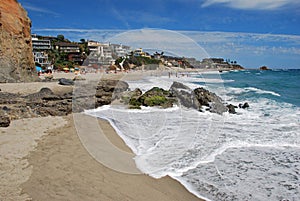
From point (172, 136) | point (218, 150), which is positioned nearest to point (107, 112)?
point (172, 136)

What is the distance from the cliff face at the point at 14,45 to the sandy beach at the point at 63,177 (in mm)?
15858

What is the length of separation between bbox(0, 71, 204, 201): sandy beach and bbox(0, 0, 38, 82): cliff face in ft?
52.0

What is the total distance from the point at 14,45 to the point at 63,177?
2012cm

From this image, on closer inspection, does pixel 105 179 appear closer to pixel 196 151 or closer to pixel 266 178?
pixel 196 151

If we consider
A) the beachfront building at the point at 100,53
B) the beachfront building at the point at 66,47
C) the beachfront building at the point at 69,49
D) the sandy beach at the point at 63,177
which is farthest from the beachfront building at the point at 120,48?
the beachfront building at the point at 66,47

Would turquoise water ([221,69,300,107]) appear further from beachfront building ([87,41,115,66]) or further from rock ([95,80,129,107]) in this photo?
beachfront building ([87,41,115,66])

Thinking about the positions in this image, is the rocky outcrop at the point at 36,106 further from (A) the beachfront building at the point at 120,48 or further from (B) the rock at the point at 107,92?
(A) the beachfront building at the point at 120,48

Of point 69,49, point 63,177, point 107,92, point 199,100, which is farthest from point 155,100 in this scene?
point 69,49

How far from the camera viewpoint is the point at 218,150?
6.36 metres

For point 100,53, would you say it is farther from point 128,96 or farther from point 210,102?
point 210,102

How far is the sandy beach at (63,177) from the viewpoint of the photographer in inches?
158

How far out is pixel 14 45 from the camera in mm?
20656

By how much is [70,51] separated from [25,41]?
1624 inches

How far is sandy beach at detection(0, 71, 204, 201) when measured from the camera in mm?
4004
